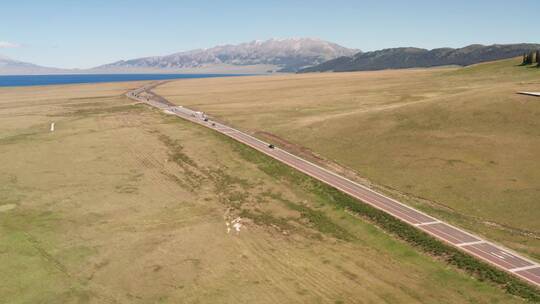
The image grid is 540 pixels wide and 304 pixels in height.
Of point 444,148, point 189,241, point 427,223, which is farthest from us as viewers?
point 444,148

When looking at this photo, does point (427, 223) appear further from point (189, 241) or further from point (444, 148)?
point (444, 148)

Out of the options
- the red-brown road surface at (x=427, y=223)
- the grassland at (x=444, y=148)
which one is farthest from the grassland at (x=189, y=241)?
the grassland at (x=444, y=148)

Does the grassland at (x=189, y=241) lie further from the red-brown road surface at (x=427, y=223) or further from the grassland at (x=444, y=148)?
the grassland at (x=444, y=148)

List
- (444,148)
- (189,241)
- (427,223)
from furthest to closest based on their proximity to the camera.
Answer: (444,148) < (427,223) < (189,241)

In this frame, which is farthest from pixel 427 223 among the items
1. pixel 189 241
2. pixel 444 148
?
pixel 444 148

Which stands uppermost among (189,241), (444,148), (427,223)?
(444,148)

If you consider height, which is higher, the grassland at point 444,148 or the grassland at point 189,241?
the grassland at point 444,148
